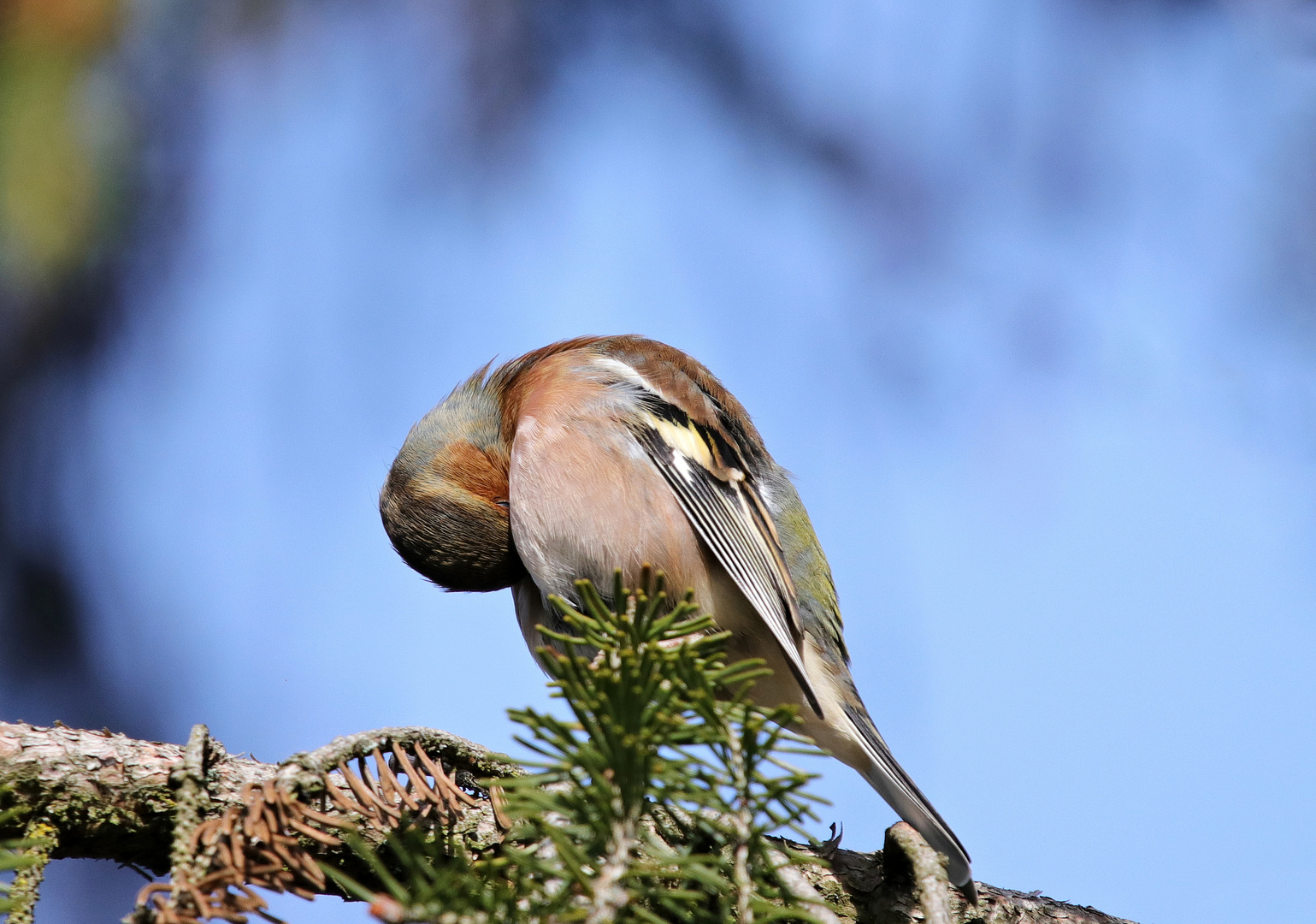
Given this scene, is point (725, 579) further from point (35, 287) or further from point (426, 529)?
point (35, 287)

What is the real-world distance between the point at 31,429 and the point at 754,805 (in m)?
3.42

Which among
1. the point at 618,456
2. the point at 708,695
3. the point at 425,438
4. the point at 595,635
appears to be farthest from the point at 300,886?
the point at 425,438

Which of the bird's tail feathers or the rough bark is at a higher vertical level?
the bird's tail feathers

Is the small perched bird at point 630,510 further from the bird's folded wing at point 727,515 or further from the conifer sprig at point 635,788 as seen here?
the conifer sprig at point 635,788

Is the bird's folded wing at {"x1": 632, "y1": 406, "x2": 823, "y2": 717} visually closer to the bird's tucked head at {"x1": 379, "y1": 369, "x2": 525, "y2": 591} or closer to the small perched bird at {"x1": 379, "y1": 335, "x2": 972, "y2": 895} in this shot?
the small perched bird at {"x1": 379, "y1": 335, "x2": 972, "y2": 895}

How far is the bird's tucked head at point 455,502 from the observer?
10.8ft

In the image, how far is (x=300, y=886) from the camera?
136 centimetres

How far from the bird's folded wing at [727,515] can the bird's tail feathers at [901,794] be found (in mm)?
254

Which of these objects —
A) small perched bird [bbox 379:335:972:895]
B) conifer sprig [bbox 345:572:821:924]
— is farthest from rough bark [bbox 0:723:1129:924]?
small perched bird [bbox 379:335:972:895]

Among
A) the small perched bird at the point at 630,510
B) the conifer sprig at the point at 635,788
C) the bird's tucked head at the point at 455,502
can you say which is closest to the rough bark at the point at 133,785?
the conifer sprig at the point at 635,788

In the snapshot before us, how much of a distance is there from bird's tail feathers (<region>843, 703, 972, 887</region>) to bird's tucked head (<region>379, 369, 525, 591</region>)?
122 centimetres

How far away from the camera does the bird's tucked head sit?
10.8 feet

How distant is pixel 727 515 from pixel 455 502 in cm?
87

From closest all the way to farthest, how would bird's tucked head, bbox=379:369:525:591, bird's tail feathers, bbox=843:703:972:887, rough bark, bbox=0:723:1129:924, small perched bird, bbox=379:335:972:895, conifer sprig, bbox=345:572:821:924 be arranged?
1. conifer sprig, bbox=345:572:821:924
2. rough bark, bbox=0:723:1129:924
3. bird's tail feathers, bbox=843:703:972:887
4. small perched bird, bbox=379:335:972:895
5. bird's tucked head, bbox=379:369:525:591
